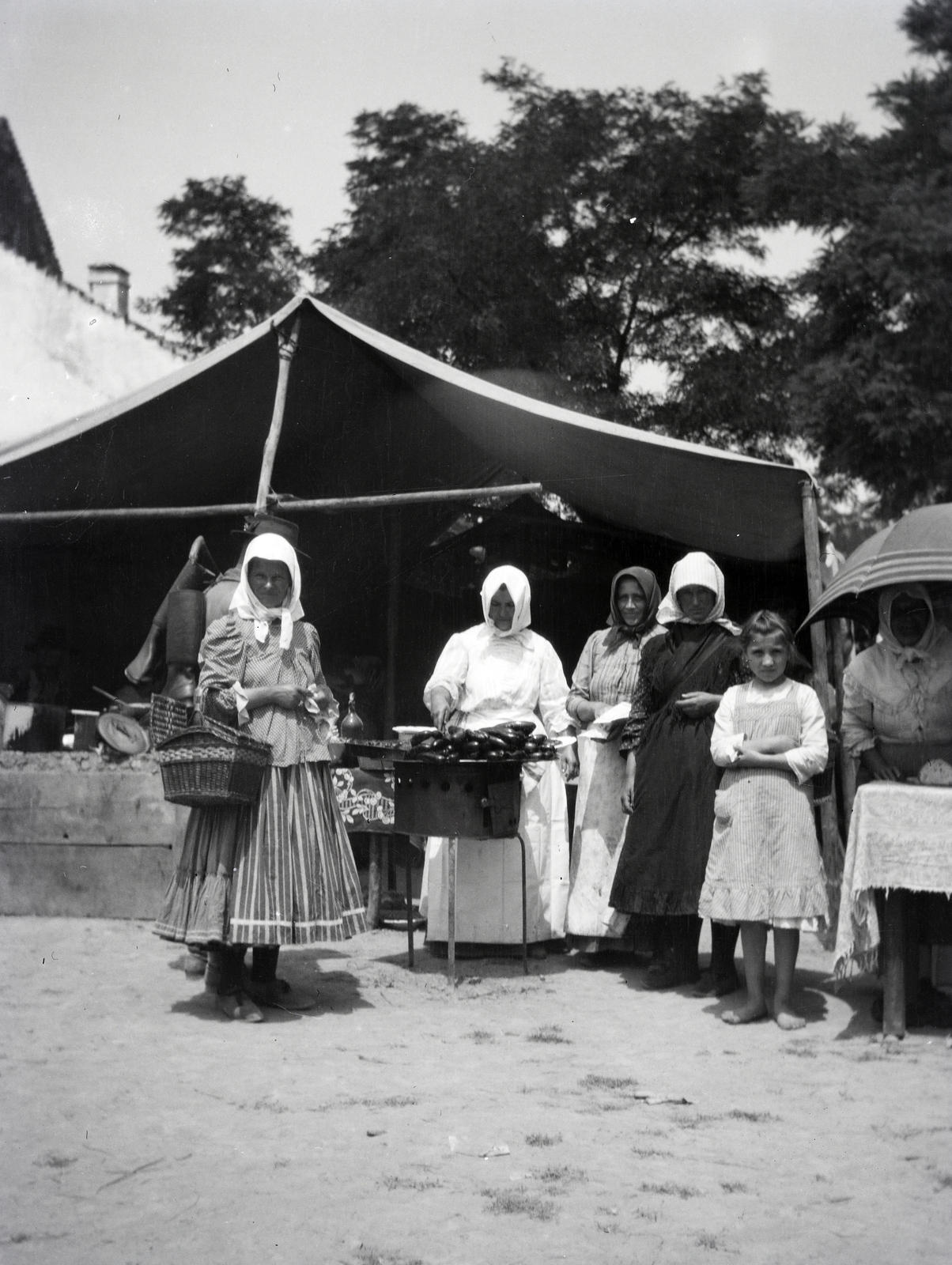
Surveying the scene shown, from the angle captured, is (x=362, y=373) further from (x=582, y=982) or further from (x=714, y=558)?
(x=582, y=982)


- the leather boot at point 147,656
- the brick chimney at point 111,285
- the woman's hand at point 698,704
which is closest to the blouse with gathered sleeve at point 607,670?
the woman's hand at point 698,704

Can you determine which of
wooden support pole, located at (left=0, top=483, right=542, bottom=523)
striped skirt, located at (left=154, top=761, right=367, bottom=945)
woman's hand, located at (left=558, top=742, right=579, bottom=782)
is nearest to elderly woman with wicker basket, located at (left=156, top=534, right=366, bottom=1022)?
striped skirt, located at (left=154, top=761, right=367, bottom=945)

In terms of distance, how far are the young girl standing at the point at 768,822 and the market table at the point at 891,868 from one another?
239 mm

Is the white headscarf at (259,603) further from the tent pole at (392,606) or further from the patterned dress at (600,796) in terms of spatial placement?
the tent pole at (392,606)

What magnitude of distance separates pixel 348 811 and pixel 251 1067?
276 centimetres

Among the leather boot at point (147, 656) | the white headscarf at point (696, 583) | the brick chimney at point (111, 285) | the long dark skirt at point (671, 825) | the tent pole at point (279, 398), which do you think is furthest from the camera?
the brick chimney at point (111, 285)

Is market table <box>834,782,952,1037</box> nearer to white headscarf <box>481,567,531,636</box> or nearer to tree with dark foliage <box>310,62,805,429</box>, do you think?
white headscarf <box>481,567,531,636</box>

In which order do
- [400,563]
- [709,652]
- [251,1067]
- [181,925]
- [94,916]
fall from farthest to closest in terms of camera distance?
[400,563]
[94,916]
[709,652]
[181,925]
[251,1067]

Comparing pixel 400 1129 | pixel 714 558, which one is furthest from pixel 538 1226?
pixel 714 558

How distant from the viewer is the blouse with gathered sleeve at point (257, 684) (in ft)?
15.7

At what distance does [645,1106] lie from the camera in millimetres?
3717

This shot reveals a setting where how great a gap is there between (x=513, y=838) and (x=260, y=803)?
1568mm

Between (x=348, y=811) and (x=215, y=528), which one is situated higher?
(x=215, y=528)

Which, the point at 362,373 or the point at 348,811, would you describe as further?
the point at 362,373
